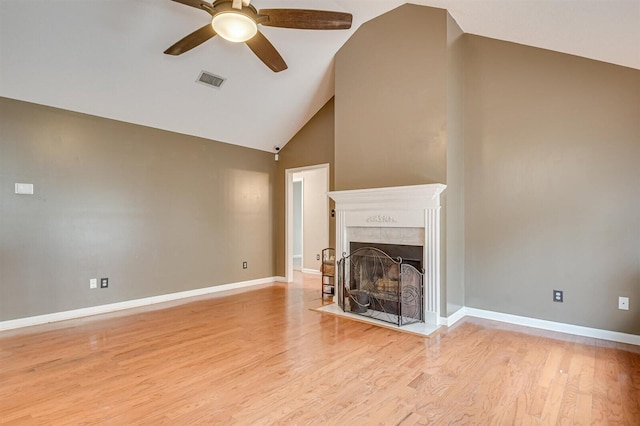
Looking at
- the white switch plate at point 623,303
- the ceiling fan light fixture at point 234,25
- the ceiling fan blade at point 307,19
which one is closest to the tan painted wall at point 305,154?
the ceiling fan blade at point 307,19

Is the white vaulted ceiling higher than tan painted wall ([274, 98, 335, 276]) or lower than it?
higher

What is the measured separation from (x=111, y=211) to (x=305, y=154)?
3076 millimetres

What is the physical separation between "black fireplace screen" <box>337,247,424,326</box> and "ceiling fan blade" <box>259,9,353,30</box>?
2353 mm

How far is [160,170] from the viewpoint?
470 centimetres

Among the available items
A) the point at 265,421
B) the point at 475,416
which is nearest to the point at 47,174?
the point at 265,421

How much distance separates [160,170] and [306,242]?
363 centimetres

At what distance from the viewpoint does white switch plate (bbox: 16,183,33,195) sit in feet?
11.7

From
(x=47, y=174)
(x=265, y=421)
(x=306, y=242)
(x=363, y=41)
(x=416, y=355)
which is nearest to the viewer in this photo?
(x=265, y=421)

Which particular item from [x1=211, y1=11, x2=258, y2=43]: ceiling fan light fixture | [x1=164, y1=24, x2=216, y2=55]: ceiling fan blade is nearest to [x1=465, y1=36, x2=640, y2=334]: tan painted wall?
[x1=211, y1=11, x2=258, y2=43]: ceiling fan light fixture

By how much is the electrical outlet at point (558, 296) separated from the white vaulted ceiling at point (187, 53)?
2.17m

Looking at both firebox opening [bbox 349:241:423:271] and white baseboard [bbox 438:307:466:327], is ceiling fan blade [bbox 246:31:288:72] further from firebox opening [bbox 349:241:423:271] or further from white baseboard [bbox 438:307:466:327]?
white baseboard [bbox 438:307:466:327]

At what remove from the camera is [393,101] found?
391cm

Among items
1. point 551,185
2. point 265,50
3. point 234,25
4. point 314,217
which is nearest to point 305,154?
point 314,217

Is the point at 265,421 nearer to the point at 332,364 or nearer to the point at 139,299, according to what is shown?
the point at 332,364
